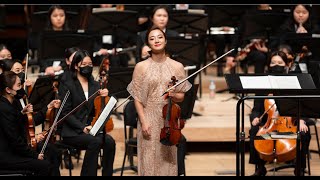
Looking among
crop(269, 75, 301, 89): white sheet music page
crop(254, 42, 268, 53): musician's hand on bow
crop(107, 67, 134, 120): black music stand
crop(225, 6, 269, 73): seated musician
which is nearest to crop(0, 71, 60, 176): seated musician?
crop(107, 67, 134, 120): black music stand

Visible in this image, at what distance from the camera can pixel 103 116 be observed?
5582 mm

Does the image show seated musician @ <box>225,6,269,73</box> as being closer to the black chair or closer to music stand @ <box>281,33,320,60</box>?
music stand @ <box>281,33,320,60</box>

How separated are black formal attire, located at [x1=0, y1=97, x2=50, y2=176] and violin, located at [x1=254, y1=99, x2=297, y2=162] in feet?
6.24

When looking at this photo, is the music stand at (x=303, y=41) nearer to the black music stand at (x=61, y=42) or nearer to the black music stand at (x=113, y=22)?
the black music stand at (x=113, y=22)

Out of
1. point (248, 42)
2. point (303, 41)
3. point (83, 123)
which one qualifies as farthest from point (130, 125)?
point (248, 42)

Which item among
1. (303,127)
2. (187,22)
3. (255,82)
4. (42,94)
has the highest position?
(187,22)

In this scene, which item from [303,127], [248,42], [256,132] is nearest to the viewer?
[303,127]

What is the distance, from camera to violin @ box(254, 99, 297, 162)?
618cm

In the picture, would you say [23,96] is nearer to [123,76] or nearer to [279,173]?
[123,76]

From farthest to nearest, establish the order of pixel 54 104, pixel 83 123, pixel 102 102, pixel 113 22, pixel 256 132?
pixel 113 22 → pixel 256 132 → pixel 83 123 → pixel 102 102 → pixel 54 104

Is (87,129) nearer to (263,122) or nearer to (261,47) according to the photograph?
(263,122)

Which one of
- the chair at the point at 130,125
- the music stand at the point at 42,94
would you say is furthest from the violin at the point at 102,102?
the music stand at the point at 42,94

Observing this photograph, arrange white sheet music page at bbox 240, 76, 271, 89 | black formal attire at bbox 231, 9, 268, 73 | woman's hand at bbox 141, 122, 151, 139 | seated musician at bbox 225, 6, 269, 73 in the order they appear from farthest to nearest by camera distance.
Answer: seated musician at bbox 225, 6, 269, 73 < black formal attire at bbox 231, 9, 268, 73 < woman's hand at bbox 141, 122, 151, 139 < white sheet music page at bbox 240, 76, 271, 89

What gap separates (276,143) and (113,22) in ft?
7.83
